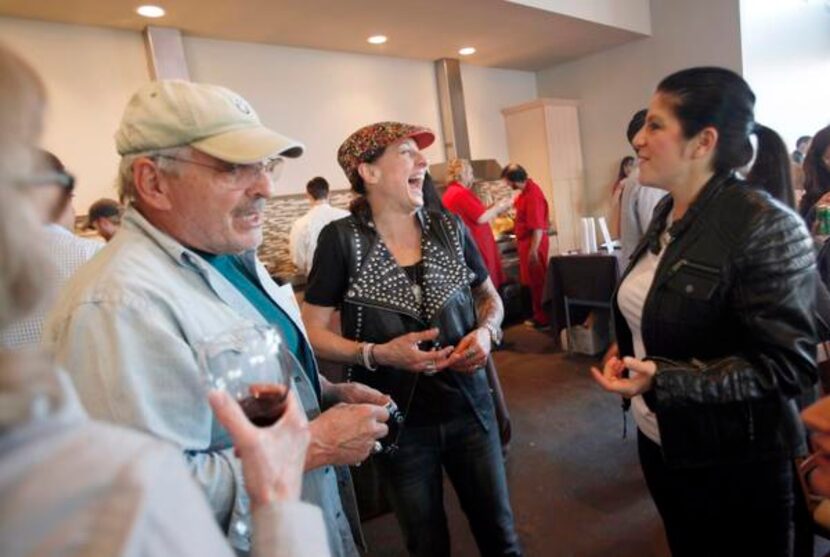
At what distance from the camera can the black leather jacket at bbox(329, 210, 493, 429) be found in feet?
4.91

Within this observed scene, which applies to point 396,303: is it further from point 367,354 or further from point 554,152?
point 554,152

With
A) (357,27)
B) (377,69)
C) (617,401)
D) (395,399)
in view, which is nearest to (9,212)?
(395,399)

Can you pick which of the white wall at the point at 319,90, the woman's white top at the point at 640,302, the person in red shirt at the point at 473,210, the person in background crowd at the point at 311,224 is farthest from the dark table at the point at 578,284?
the white wall at the point at 319,90

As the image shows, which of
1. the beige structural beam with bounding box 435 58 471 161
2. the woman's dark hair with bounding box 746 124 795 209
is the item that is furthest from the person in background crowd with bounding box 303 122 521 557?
the beige structural beam with bounding box 435 58 471 161

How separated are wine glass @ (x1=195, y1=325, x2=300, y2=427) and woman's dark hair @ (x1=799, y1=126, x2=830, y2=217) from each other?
2.85m

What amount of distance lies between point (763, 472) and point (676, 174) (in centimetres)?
76

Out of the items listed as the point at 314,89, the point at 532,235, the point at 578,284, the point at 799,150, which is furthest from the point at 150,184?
the point at 799,150

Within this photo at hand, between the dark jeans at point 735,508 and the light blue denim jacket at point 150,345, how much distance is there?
1107 millimetres

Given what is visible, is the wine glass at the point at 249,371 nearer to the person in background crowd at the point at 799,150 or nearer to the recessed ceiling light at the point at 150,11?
the recessed ceiling light at the point at 150,11

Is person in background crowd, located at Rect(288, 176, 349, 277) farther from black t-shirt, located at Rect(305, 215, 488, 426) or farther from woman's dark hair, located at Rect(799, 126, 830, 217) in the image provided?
woman's dark hair, located at Rect(799, 126, 830, 217)

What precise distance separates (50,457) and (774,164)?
5.44 feet

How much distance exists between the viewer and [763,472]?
1205mm

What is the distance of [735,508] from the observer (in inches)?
49.0

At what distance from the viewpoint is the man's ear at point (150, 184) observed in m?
0.93
